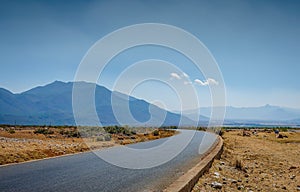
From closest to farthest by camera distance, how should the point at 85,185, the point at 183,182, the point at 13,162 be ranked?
the point at 183,182 → the point at 85,185 → the point at 13,162

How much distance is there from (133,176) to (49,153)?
11503 millimetres

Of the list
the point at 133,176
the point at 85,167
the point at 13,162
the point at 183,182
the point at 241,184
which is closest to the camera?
the point at 183,182

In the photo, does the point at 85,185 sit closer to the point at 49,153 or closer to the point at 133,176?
the point at 133,176

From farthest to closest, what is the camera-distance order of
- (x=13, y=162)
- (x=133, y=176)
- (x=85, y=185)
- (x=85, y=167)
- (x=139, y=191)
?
(x=13, y=162) < (x=85, y=167) < (x=133, y=176) < (x=85, y=185) < (x=139, y=191)

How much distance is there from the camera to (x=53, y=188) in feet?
38.5

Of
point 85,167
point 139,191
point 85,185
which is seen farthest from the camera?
point 85,167

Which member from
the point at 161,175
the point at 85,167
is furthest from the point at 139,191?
the point at 85,167

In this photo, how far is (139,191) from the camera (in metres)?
11.4

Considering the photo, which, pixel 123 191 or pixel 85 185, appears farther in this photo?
pixel 85 185

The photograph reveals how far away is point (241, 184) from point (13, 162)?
13.1 metres

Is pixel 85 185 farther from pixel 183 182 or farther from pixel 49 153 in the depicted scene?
pixel 49 153

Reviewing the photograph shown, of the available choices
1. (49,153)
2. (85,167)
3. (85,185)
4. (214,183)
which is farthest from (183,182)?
(49,153)

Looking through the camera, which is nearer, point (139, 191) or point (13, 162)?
point (139, 191)

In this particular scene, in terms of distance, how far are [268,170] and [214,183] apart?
6.93m
